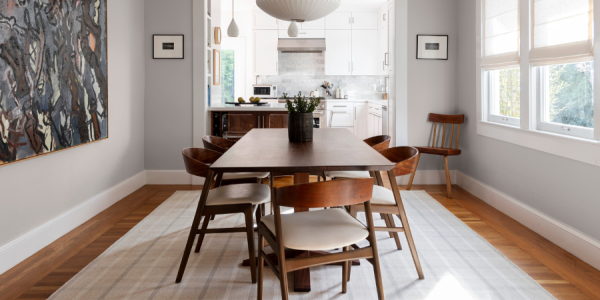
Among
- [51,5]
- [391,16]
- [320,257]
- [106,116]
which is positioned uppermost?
[391,16]

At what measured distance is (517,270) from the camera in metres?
2.74

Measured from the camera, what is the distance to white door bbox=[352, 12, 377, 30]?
28.6ft

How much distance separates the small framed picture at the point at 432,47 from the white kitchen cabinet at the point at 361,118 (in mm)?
3303

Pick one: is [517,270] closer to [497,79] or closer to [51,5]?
[497,79]

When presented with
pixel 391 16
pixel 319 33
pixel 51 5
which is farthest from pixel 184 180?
pixel 319 33

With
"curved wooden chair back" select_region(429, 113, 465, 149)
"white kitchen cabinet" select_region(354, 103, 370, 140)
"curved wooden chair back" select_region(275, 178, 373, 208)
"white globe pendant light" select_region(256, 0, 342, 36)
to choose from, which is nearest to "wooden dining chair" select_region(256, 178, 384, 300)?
"curved wooden chair back" select_region(275, 178, 373, 208)

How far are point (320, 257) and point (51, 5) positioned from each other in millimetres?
2783

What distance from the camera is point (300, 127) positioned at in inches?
127

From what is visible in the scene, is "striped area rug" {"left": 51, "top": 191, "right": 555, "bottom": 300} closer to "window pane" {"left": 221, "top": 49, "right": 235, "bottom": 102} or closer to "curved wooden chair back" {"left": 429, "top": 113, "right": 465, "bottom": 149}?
"curved wooden chair back" {"left": 429, "top": 113, "right": 465, "bottom": 149}

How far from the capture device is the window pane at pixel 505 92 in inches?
165

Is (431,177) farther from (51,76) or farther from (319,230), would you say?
(51,76)

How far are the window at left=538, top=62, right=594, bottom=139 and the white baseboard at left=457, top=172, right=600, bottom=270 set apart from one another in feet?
2.25

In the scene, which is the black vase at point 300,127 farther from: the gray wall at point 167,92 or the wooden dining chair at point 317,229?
the gray wall at point 167,92

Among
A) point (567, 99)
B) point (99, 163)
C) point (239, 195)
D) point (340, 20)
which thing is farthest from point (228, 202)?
point (340, 20)
